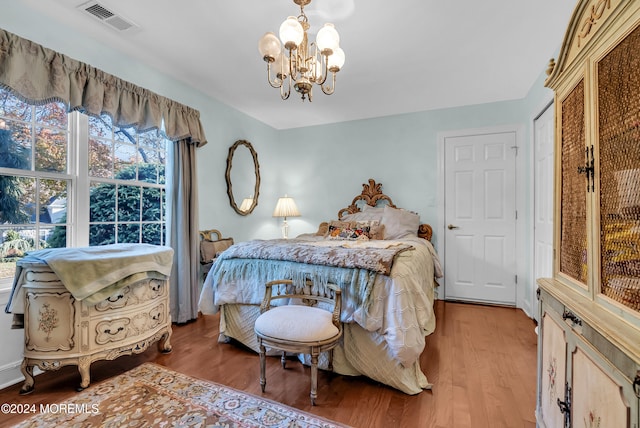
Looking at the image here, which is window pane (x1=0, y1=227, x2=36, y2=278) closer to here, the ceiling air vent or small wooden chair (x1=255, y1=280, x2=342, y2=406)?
the ceiling air vent

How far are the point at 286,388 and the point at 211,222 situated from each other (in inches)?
88.6

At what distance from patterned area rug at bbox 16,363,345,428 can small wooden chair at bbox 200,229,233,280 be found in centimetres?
150

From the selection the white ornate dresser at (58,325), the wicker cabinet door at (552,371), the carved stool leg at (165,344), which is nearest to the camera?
the wicker cabinet door at (552,371)

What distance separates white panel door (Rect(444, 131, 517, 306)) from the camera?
3639 mm

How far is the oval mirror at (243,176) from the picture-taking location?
3.85m

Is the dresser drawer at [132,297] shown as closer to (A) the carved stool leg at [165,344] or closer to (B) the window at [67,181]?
(A) the carved stool leg at [165,344]

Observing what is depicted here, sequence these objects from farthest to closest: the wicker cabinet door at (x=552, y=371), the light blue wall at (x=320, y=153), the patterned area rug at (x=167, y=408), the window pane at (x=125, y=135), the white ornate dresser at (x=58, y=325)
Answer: the light blue wall at (x=320, y=153)
the window pane at (x=125, y=135)
the white ornate dresser at (x=58, y=325)
the patterned area rug at (x=167, y=408)
the wicker cabinet door at (x=552, y=371)

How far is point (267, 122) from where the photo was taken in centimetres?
457

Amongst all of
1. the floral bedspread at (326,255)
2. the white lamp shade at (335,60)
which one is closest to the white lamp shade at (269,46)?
the white lamp shade at (335,60)

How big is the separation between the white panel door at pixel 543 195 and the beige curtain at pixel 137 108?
344 centimetres

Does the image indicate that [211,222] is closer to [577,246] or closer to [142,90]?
[142,90]

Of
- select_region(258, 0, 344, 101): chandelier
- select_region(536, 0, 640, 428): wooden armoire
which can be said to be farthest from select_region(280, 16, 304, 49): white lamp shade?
select_region(536, 0, 640, 428): wooden armoire

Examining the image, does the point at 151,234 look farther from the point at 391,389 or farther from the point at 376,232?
the point at 391,389

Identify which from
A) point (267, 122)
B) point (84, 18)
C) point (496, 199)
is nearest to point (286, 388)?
point (84, 18)
